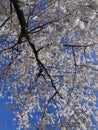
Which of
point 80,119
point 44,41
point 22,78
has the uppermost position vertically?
point 44,41

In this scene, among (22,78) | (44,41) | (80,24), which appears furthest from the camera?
(22,78)

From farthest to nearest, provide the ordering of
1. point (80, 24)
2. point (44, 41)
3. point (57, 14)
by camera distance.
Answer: point (44, 41) < point (57, 14) < point (80, 24)

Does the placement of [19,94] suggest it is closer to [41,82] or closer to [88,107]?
[41,82]

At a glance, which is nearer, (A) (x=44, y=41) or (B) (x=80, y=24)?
(B) (x=80, y=24)

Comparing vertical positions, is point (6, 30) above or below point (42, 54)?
above

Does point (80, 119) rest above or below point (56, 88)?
below

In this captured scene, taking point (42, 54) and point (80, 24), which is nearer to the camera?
point (80, 24)

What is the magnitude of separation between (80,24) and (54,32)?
1.01m

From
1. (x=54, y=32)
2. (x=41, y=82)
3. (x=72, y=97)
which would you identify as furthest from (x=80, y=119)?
(x=54, y=32)

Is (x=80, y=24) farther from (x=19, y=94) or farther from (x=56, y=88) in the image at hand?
(x=19, y=94)

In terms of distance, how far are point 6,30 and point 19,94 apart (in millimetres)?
1802

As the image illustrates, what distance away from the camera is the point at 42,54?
1042 cm

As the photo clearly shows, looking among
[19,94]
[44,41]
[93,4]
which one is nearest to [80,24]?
[93,4]

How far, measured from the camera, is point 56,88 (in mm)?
9820
